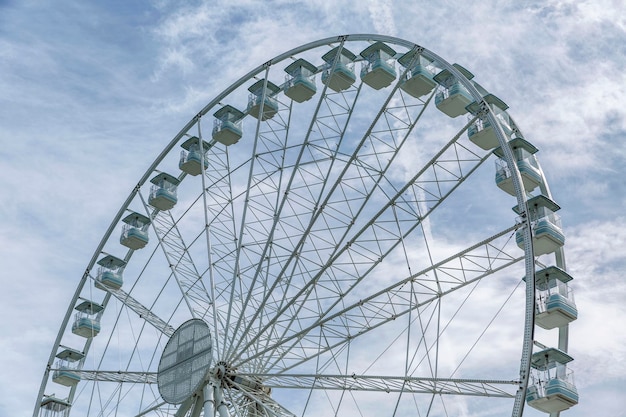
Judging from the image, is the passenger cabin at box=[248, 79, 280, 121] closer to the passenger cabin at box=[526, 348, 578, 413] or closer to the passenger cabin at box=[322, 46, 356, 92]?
the passenger cabin at box=[322, 46, 356, 92]

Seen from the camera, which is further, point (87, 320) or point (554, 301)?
point (87, 320)

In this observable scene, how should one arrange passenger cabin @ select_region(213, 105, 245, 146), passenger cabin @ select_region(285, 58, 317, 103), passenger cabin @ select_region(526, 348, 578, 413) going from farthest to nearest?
passenger cabin @ select_region(213, 105, 245, 146) < passenger cabin @ select_region(285, 58, 317, 103) < passenger cabin @ select_region(526, 348, 578, 413)

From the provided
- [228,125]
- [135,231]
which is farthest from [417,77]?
[135,231]

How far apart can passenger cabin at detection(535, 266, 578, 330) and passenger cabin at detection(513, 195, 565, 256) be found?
26.9 inches

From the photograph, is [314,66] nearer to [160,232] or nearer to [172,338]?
[160,232]

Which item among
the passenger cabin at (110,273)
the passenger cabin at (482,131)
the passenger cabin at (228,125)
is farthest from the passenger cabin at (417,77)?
the passenger cabin at (110,273)

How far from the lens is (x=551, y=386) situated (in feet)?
77.2

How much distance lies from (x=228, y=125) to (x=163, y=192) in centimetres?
341

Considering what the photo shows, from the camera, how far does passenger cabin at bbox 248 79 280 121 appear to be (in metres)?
33.2

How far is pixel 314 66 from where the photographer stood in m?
32.0

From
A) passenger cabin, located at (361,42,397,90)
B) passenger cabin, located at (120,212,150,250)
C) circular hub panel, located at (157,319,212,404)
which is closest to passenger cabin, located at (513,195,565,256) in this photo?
passenger cabin, located at (361,42,397,90)

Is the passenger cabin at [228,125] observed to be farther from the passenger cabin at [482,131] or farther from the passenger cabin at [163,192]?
the passenger cabin at [482,131]

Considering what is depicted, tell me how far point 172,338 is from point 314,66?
9600mm

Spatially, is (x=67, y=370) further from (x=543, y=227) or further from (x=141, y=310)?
(x=543, y=227)
